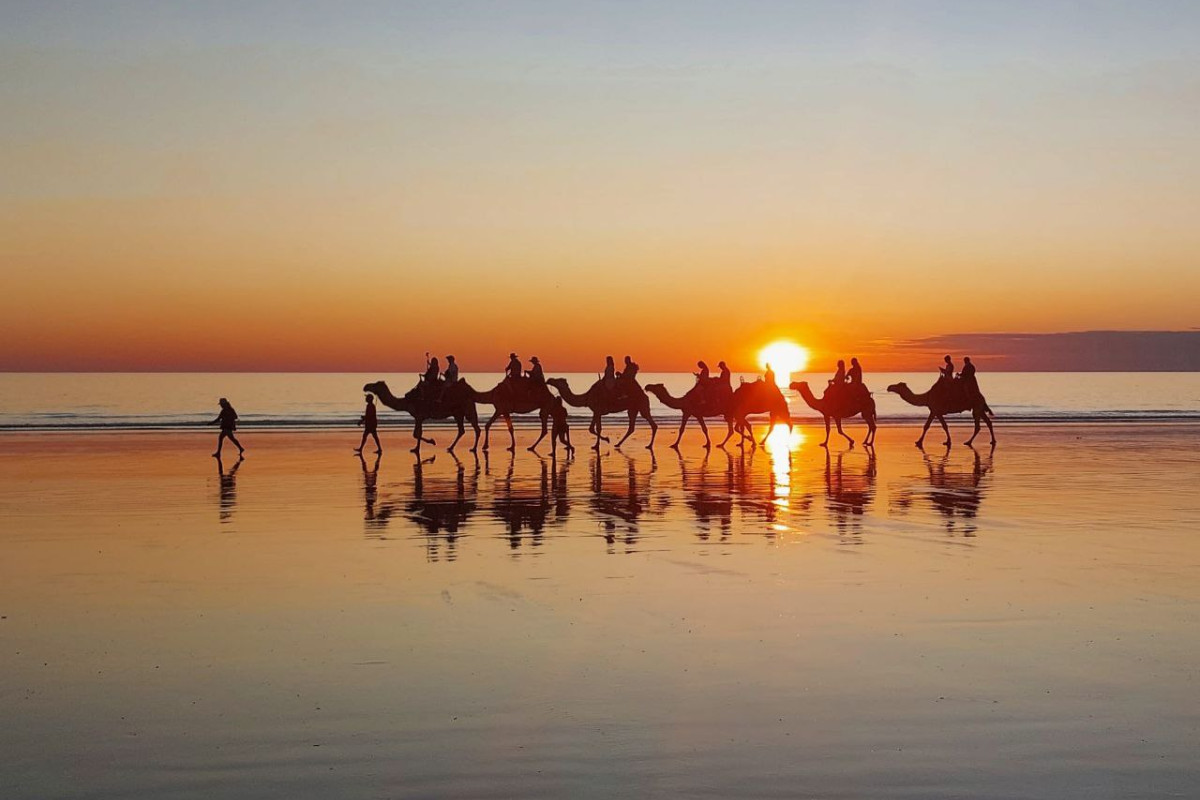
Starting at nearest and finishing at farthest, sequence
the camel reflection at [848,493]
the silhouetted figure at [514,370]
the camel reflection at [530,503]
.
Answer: the camel reflection at [530,503] < the camel reflection at [848,493] < the silhouetted figure at [514,370]

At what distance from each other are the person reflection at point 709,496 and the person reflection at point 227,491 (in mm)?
6345

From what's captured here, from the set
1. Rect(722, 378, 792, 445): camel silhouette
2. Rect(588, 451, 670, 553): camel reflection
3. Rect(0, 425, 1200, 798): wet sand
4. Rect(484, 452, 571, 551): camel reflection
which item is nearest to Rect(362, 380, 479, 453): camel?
Rect(484, 452, 571, 551): camel reflection

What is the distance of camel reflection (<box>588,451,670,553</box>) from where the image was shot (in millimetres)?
15398

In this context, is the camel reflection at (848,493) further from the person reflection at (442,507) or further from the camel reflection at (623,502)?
the person reflection at (442,507)

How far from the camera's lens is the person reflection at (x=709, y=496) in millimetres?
16141

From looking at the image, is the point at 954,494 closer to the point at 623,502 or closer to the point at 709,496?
the point at 709,496

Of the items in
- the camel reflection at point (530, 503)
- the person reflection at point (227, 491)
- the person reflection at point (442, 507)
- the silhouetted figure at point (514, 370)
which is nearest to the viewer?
the person reflection at point (442, 507)

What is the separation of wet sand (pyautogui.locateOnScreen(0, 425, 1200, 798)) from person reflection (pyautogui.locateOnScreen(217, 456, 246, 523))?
182 mm

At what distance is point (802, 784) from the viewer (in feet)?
20.1

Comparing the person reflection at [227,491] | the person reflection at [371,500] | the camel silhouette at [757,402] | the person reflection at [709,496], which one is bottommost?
the person reflection at [709,496]

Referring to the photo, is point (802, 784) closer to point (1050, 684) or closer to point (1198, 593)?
point (1050, 684)

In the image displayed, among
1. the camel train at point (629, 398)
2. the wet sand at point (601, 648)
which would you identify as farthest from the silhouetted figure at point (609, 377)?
the wet sand at point (601, 648)

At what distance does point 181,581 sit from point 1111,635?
8.06 metres

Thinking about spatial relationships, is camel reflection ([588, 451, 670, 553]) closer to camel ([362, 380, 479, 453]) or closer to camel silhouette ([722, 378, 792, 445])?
camel ([362, 380, 479, 453])
